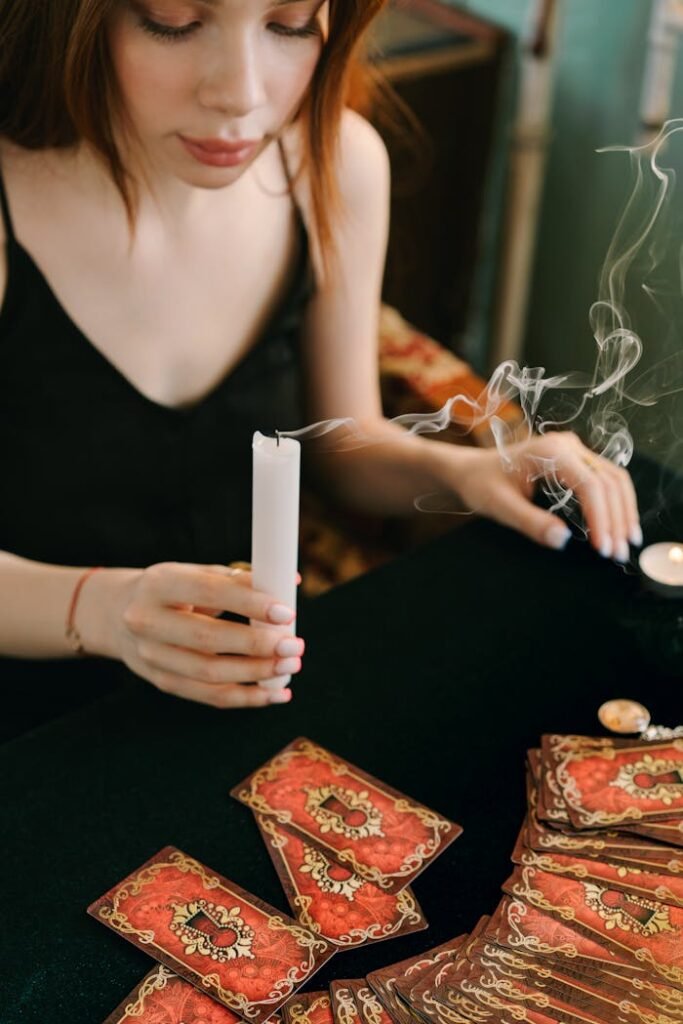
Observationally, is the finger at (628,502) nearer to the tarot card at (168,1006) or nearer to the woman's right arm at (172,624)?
the woman's right arm at (172,624)

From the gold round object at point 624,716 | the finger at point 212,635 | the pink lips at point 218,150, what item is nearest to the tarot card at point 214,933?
the finger at point 212,635

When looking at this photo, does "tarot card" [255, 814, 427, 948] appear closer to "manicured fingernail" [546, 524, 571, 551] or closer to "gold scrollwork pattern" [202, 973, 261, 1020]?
"gold scrollwork pattern" [202, 973, 261, 1020]

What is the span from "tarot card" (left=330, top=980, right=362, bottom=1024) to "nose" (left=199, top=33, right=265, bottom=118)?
2.64 ft

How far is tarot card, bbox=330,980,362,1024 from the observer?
0.85 meters

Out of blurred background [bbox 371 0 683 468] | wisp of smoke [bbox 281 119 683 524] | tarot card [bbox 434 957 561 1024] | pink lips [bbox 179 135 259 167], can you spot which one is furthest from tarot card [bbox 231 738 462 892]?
blurred background [bbox 371 0 683 468]

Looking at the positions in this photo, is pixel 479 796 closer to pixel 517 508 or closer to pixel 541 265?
pixel 517 508

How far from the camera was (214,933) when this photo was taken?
0.92 meters

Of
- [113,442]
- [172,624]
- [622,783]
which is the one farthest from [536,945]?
[113,442]

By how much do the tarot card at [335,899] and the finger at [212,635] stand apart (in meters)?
0.17

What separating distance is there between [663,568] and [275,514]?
1.83 ft

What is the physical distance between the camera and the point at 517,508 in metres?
1.38

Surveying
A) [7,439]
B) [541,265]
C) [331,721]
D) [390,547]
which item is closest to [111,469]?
[7,439]

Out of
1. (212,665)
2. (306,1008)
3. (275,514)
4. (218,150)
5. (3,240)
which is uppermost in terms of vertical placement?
(218,150)

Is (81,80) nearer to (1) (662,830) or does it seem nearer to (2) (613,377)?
(2) (613,377)
